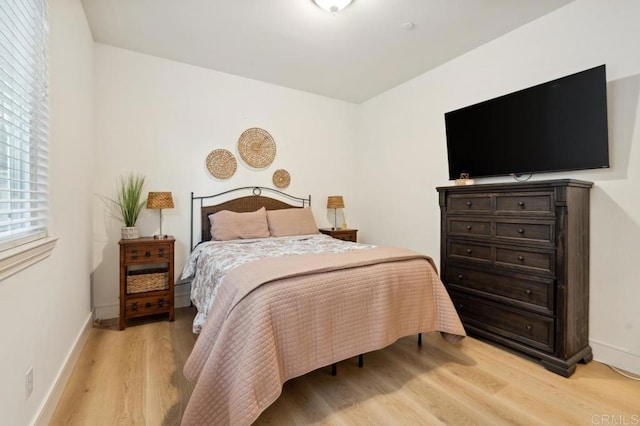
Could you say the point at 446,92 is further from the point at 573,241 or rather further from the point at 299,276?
the point at 299,276

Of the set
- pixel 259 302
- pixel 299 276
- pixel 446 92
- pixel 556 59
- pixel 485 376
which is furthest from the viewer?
pixel 446 92

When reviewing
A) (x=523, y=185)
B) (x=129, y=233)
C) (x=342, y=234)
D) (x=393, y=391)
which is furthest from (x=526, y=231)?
(x=129, y=233)

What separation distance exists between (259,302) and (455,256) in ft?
6.43

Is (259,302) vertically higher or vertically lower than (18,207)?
lower

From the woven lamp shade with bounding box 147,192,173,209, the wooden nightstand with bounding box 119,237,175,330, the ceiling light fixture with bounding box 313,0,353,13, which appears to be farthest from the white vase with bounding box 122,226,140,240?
the ceiling light fixture with bounding box 313,0,353,13

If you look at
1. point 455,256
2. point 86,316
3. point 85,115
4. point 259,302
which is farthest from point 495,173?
point 86,316

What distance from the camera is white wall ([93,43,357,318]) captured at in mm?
3016

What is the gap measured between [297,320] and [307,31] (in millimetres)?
2495

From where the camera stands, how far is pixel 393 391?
1.83 meters

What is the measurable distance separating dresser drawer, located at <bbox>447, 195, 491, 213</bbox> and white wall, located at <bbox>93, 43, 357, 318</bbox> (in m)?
2.06

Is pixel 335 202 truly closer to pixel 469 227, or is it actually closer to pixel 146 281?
pixel 469 227

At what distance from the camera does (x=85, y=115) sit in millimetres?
2533

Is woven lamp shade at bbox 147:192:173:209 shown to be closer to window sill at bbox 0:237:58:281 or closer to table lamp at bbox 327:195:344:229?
window sill at bbox 0:237:58:281

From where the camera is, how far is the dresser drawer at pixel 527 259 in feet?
6.95
